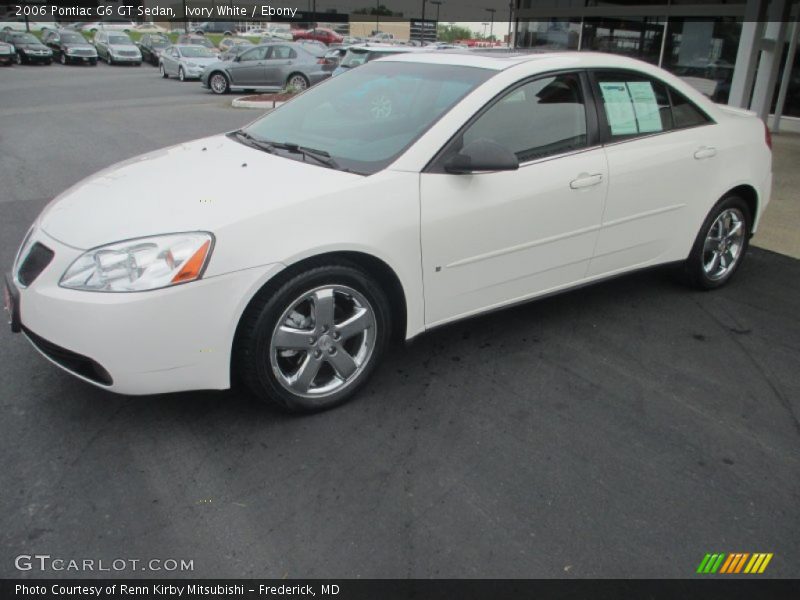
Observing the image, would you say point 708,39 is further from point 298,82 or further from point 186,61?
point 186,61

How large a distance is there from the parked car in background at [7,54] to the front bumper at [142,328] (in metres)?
31.4

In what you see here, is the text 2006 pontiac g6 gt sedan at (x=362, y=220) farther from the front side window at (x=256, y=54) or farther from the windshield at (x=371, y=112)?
the front side window at (x=256, y=54)

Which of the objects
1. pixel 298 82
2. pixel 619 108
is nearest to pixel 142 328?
pixel 619 108

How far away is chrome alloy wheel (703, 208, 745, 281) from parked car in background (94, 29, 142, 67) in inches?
1328

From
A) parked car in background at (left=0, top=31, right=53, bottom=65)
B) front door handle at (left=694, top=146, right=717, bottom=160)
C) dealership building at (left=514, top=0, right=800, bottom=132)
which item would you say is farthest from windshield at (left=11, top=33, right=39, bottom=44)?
front door handle at (left=694, top=146, right=717, bottom=160)

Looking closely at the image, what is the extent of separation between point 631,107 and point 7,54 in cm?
3209

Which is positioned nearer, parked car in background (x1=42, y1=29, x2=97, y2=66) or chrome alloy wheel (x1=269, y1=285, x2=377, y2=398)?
chrome alloy wheel (x1=269, y1=285, x2=377, y2=398)

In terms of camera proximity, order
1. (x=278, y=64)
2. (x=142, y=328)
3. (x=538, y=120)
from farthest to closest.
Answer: (x=278, y=64), (x=538, y=120), (x=142, y=328)

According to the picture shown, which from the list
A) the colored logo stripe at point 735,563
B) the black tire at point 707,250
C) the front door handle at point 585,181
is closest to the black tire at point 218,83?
the black tire at point 707,250

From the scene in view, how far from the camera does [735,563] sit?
2453 mm

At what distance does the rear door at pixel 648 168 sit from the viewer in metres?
4.05

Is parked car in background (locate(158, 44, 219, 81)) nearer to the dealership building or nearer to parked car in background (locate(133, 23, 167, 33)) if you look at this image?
the dealership building

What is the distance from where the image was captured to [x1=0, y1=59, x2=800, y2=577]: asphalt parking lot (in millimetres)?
2479

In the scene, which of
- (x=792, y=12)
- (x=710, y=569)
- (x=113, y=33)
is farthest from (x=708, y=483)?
(x=113, y=33)
